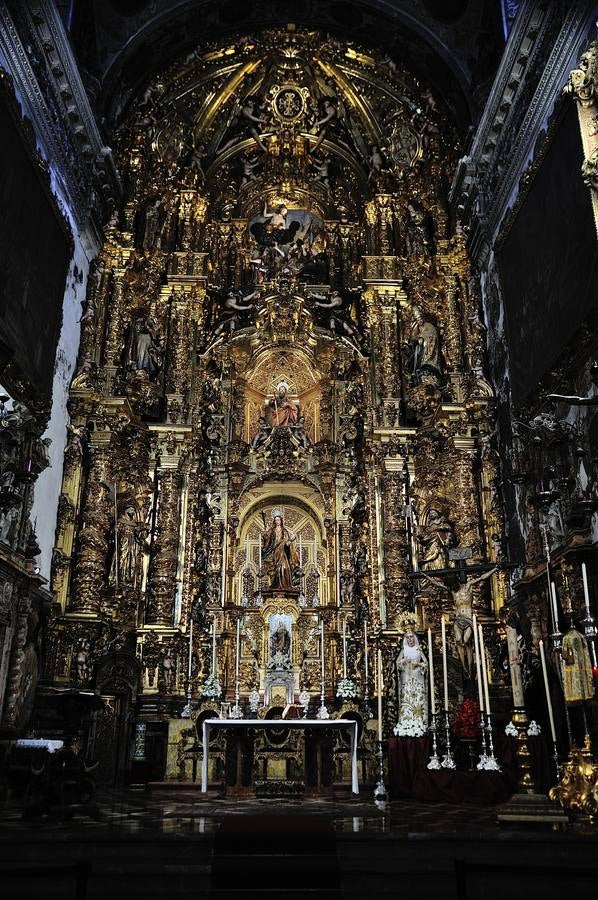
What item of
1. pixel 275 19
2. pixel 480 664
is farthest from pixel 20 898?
pixel 275 19

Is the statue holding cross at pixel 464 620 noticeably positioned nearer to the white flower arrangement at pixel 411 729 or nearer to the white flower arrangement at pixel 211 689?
the white flower arrangement at pixel 411 729

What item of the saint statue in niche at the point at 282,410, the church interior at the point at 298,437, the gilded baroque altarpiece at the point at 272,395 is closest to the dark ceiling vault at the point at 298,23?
the church interior at the point at 298,437

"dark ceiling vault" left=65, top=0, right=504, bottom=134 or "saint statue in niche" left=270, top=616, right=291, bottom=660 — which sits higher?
"dark ceiling vault" left=65, top=0, right=504, bottom=134

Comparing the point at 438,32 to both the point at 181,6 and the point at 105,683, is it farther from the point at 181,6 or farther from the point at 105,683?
the point at 105,683

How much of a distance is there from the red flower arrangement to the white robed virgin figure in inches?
38.9

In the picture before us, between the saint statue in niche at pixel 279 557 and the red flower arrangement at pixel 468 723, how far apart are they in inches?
213

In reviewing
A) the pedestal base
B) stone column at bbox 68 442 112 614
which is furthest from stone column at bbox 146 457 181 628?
the pedestal base

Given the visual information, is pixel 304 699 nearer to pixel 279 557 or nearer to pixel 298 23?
pixel 279 557

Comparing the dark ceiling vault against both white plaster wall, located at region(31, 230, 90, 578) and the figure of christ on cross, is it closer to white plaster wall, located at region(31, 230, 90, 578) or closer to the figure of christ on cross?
white plaster wall, located at region(31, 230, 90, 578)

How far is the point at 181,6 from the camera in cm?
1797

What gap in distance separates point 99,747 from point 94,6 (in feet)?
51.5

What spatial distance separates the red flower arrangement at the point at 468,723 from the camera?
10.7 meters

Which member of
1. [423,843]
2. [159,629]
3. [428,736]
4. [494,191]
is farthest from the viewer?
[494,191]

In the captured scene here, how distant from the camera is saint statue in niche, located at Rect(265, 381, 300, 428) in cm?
1762
